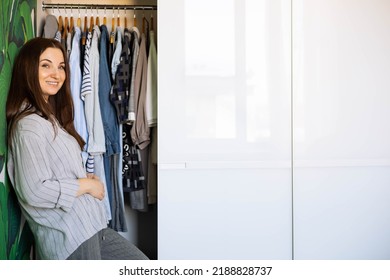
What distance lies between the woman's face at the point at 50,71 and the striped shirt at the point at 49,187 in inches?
7.2

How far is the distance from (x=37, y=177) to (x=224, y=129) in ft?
3.33

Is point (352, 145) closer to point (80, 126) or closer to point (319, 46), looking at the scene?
point (319, 46)

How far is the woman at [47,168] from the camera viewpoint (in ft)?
5.42

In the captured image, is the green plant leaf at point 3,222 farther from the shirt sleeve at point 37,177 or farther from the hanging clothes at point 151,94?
the hanging clothes at point 151,94

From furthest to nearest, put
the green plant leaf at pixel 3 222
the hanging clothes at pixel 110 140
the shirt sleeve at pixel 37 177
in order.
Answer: the hanging clothes at pixel 110 140 → the green plant leaf at pixel 3 222 → the shirt sleeve at pixel 37 177

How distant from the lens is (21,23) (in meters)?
2.07

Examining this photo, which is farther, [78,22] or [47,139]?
[78,22]

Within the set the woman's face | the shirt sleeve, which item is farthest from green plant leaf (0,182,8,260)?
the woman's face

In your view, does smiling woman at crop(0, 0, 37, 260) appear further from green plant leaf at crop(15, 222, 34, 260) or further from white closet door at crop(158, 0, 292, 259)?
white closet door at crop(158, 0, 292, 259)

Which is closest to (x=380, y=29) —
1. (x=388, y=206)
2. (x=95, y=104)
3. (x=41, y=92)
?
(x=388, y=206)

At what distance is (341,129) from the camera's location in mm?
2346

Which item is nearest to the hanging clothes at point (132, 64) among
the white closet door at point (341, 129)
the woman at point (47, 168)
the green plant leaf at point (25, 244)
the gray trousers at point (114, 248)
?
the woman at point (47, 168)
